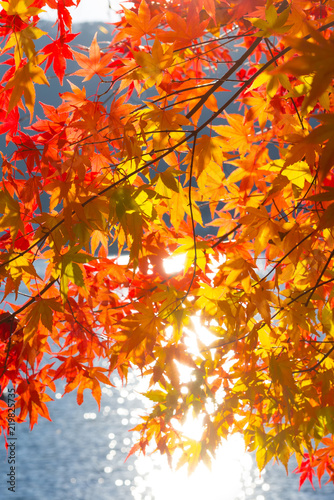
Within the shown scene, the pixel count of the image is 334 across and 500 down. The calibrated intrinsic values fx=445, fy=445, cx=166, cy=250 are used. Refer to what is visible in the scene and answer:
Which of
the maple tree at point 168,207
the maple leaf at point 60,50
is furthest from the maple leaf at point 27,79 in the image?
the maple leaf at point 60,50

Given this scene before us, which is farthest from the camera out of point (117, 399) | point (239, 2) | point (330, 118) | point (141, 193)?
point (117, 399)

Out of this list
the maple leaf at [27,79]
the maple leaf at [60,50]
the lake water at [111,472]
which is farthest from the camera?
the lake water at [111,472]

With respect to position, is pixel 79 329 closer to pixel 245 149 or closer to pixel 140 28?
pixel 245 149

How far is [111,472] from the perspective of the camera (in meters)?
5.04

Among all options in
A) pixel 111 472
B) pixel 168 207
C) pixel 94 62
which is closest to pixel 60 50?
pixel 94 62

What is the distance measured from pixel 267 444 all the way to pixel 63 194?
1116 millimetres

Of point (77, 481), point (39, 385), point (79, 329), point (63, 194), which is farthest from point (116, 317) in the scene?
point (77, 481)

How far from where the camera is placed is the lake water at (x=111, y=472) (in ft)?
15.1

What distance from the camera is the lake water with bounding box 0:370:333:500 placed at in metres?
4.59

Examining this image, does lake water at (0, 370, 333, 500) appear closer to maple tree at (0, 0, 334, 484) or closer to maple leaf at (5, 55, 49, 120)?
maple tree at (0, 0, 334, 484)

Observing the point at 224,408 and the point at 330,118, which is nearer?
the point at 330,118

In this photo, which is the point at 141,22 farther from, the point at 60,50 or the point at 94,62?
the point at 60,50

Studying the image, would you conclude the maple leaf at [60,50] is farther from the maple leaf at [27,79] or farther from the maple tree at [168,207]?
the maple leaf at [27,79]

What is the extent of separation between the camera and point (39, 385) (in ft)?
5.25
